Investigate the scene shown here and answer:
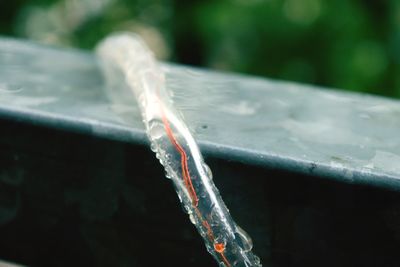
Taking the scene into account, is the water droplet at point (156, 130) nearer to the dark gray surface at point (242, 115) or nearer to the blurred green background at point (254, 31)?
the dark gray surface at point (242, 115)

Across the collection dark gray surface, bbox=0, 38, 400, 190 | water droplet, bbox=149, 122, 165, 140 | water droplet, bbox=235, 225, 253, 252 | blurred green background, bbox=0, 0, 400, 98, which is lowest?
blurred green background, bbox=0, 0, 400, 98

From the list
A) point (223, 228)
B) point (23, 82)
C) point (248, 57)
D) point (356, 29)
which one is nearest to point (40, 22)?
point (248, 57)

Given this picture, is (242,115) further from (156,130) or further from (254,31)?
(254,31)

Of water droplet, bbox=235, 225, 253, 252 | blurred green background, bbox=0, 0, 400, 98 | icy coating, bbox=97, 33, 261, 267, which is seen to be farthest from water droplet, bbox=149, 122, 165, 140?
blurred green background, bbox=0, 0, 400, 98

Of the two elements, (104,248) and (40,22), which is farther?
(40,22)

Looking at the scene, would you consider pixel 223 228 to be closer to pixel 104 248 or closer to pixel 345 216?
pixel 345 216

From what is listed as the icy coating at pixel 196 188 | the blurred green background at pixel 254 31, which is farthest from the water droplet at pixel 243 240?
the blurred green background at pixel 254 31

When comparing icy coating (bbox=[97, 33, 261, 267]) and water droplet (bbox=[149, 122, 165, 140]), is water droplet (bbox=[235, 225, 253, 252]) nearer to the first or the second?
icy coating (bbox=[97, 33, 261, 267])
